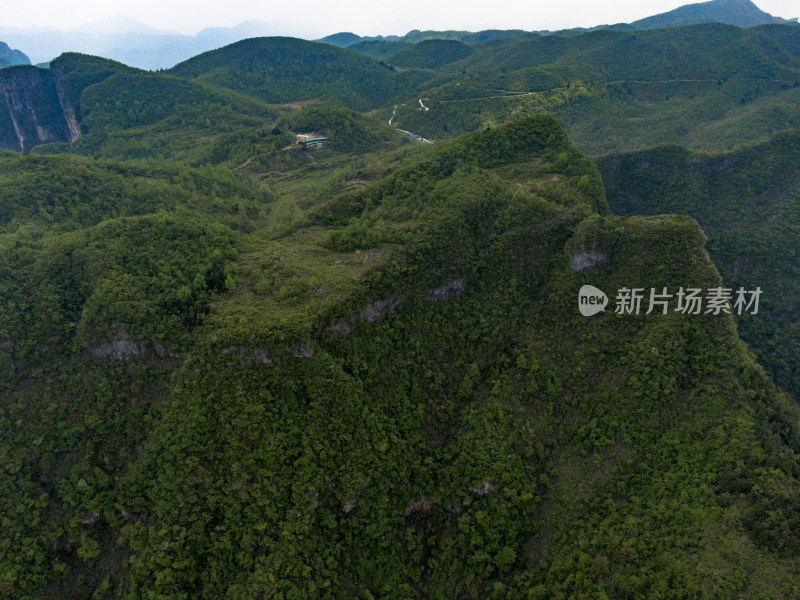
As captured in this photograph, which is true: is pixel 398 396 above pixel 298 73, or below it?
below

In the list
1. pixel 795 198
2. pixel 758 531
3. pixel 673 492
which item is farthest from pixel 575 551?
pixel 795 198

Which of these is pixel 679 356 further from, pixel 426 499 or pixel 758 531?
pixel 426 499

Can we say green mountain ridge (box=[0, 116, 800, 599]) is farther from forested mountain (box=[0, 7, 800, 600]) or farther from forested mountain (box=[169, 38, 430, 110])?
forested mountain (box=[169, 38, 430, 110])

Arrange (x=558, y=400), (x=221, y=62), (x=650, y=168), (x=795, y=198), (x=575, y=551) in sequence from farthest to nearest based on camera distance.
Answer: (x=221, y=62) → (x=650, y=168) → (x=795, y=198) → (x=558, y=400) → (x=575, y=551)

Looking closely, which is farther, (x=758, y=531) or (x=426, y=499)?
(x=426, y=499)
